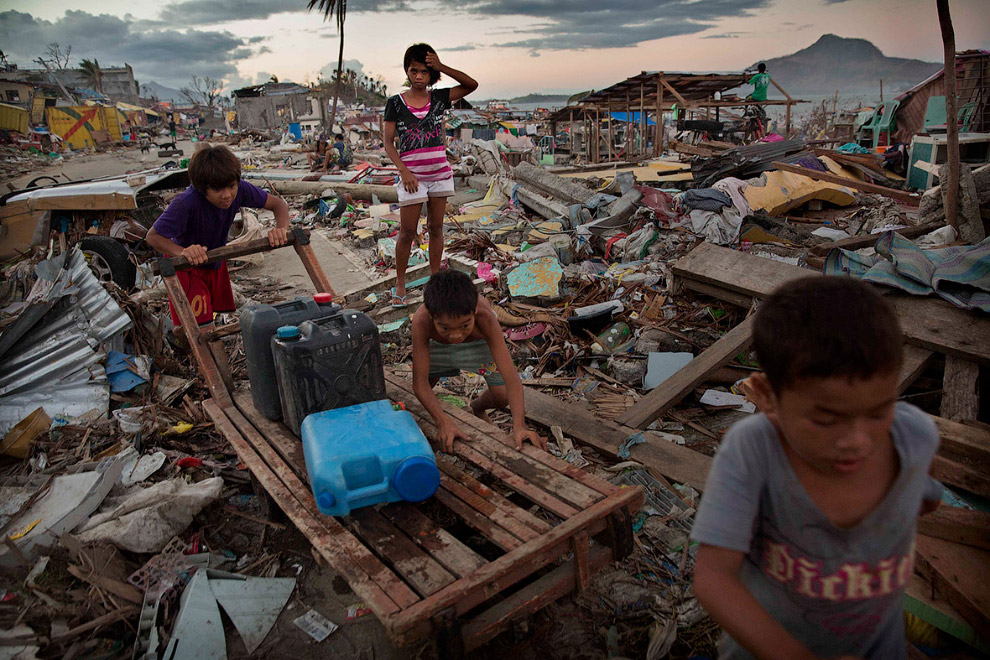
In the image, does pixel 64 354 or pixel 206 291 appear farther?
pixel 64 354

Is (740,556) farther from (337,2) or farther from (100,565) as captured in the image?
(337,2)

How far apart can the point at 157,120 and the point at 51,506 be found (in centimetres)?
7071

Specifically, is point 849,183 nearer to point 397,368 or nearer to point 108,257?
point 397,368

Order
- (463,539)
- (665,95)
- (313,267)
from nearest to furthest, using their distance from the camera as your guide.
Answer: (463,539) → (313,267) → (665,95)

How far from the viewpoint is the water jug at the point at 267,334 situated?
2908mm

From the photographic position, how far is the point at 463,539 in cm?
258

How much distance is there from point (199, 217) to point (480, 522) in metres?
2.91

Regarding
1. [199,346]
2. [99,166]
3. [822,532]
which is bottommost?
[199,346]

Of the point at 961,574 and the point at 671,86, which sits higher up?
the point at 671,86

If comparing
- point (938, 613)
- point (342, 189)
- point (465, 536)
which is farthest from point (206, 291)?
point (342, 189)

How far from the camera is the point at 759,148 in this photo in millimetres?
10875

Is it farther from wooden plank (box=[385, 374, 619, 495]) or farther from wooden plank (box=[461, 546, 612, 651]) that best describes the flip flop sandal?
wooden plank (box=[461, 546, 612, 651])

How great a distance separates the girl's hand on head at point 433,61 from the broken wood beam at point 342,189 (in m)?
7.03

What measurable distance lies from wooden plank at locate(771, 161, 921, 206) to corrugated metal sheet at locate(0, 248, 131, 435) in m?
9.62
